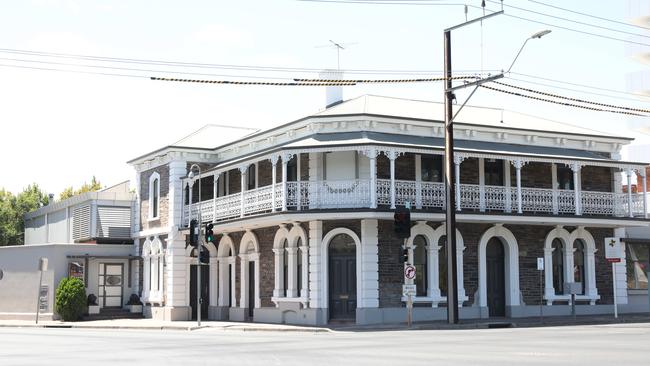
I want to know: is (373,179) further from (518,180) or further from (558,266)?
(558,266)

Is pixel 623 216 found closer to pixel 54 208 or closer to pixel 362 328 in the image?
pixel 362 328

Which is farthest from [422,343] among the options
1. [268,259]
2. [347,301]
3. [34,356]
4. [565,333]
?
[268,259]

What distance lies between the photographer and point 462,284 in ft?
107

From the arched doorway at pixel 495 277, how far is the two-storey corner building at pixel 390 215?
54mm

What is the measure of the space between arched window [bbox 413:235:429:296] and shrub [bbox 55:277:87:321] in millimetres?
15947

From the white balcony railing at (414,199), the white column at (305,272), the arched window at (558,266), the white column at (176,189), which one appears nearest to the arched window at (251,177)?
the white balcony railing at (414,199)

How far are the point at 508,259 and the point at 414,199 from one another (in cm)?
475

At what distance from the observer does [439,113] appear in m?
35.8

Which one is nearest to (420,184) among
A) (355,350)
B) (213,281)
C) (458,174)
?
(458,174)

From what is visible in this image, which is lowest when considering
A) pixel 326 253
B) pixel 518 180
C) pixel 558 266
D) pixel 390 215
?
pixel 558 266

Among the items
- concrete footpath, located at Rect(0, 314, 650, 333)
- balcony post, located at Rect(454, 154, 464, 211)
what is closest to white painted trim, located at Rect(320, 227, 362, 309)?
concrete footpath, located at Rect(0, 314, 650, 333)

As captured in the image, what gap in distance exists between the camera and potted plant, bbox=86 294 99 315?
4094 cm

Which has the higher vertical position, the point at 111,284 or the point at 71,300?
the point at 111,284

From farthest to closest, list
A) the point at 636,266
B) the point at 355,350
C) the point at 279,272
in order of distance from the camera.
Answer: the point at 636,266
the point at 279,272
the point at 355,350
